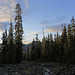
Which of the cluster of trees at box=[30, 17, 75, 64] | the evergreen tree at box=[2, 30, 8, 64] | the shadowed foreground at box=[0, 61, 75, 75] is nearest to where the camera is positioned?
the shadowed foreground at box=[0, 61, 75, 75]

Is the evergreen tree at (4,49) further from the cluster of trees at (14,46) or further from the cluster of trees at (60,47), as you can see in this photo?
the cluster of trees at (60,47)

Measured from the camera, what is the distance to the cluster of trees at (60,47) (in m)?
32.3

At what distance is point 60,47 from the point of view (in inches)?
1603

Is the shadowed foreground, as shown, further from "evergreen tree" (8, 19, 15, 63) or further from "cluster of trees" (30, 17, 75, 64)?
"cluster of trees" (30, 17, 75, 64)

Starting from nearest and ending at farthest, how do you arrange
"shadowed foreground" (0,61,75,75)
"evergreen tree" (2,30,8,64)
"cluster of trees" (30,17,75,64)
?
1. "shadowed foreground" (0,61,75,75)
2. "evergreen tree" (2,30,8,64)
3. "cluster of trees" (30,17,75,64)

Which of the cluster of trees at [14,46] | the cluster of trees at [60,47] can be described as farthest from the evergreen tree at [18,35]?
the cluster of trees at [60,47]

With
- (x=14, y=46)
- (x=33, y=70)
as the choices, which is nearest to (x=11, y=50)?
(x=14, y=46)

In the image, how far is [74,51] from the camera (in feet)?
99.9

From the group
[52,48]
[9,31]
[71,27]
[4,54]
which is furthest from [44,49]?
[4,54]

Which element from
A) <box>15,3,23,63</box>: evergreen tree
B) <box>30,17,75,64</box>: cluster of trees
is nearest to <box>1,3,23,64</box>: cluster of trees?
<box>15,3,23,63</box>: evergreen tree

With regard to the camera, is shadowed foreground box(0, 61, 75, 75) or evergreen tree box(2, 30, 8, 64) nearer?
shadowed foreground box(0, 61, 75, 75)

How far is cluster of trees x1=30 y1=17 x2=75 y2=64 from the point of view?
3235cm

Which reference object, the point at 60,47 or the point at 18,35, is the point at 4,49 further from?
the point at 60,47

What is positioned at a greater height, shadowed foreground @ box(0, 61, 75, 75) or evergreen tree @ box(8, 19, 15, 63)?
evergreen tree @ box(8, 19, 15, 63)
